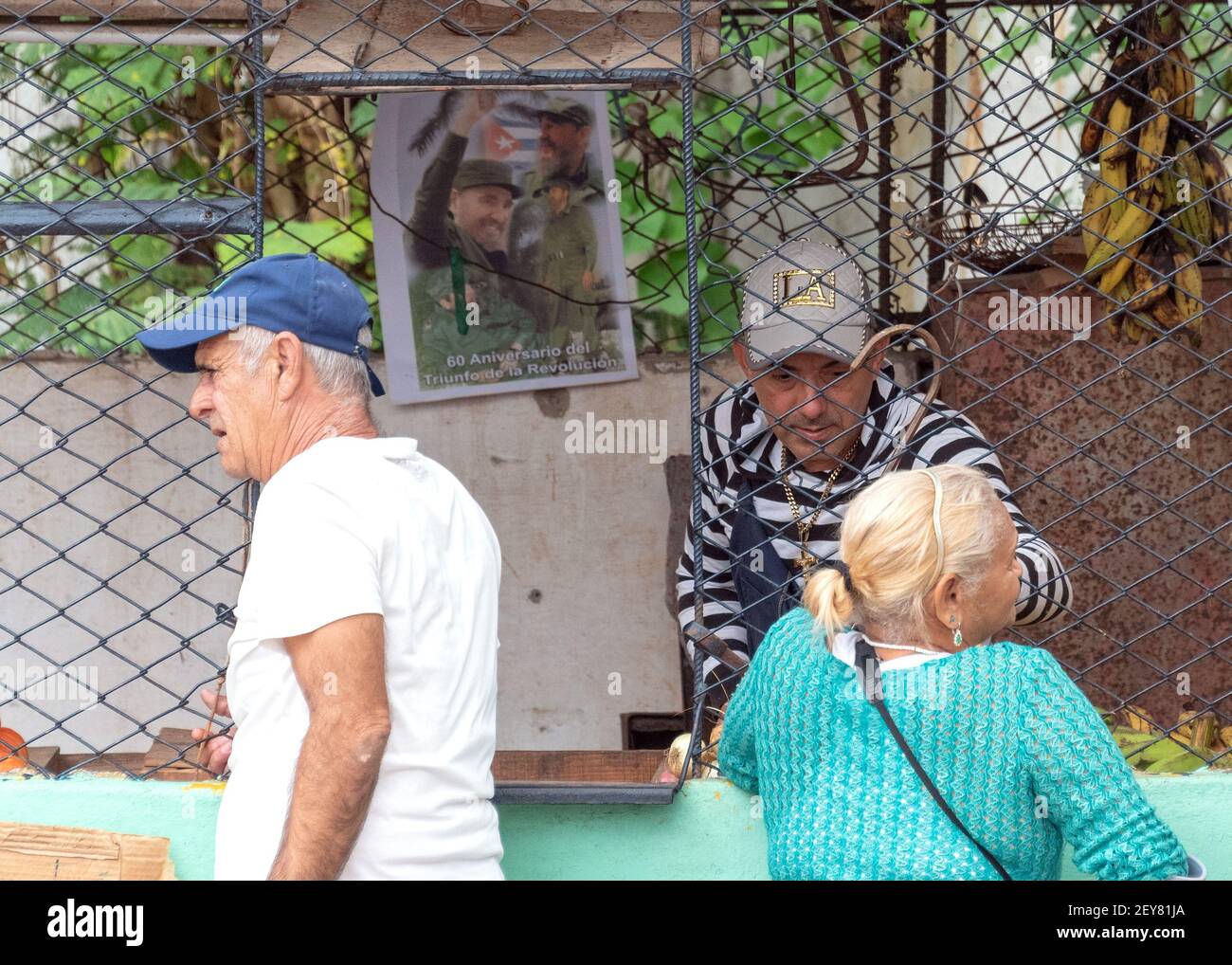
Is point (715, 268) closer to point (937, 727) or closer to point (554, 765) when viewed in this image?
point (554, 765)

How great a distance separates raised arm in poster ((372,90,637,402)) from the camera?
3656 millimetres

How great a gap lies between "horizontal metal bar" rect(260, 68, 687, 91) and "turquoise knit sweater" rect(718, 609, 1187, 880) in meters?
1.05

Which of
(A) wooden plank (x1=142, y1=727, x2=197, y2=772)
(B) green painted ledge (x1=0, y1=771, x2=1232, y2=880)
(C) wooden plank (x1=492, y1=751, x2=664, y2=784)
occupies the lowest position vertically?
(B) green painted ledge (x1=0, y1=771, x2=1232, y2=880)

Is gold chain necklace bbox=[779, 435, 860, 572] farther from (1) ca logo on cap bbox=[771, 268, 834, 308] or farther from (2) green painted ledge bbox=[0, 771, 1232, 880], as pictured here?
(2) green painted ledge bbox=[0, 771, 1232, 880]

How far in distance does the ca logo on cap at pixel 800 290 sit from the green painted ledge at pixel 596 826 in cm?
102

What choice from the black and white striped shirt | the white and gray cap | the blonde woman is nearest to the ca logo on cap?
the white and gray cap

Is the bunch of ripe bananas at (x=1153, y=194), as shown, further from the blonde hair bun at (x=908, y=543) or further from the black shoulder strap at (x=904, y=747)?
the black shoulder strap at (x=904, y=747)

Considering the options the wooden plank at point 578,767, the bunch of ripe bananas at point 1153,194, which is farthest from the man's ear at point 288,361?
the bunch of ripe bananas at point 1153,194

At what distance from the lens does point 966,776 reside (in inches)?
72.9

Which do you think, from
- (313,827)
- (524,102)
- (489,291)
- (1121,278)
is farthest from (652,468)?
(313,827)

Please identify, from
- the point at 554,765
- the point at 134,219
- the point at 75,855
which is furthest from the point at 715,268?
the point at 75,855

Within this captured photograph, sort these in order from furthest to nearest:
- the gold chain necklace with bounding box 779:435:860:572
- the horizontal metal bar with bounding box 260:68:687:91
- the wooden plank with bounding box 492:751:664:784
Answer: the gold chain necklace with bounding box 779:435:860:572 → the wooden plank with bounding box 492:751:664:784 → the horizontal metal bar with bounding box 260:68:687:91

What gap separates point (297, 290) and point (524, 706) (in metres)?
2.18

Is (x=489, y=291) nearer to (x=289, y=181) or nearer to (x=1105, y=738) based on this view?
(x=289, y=181)
